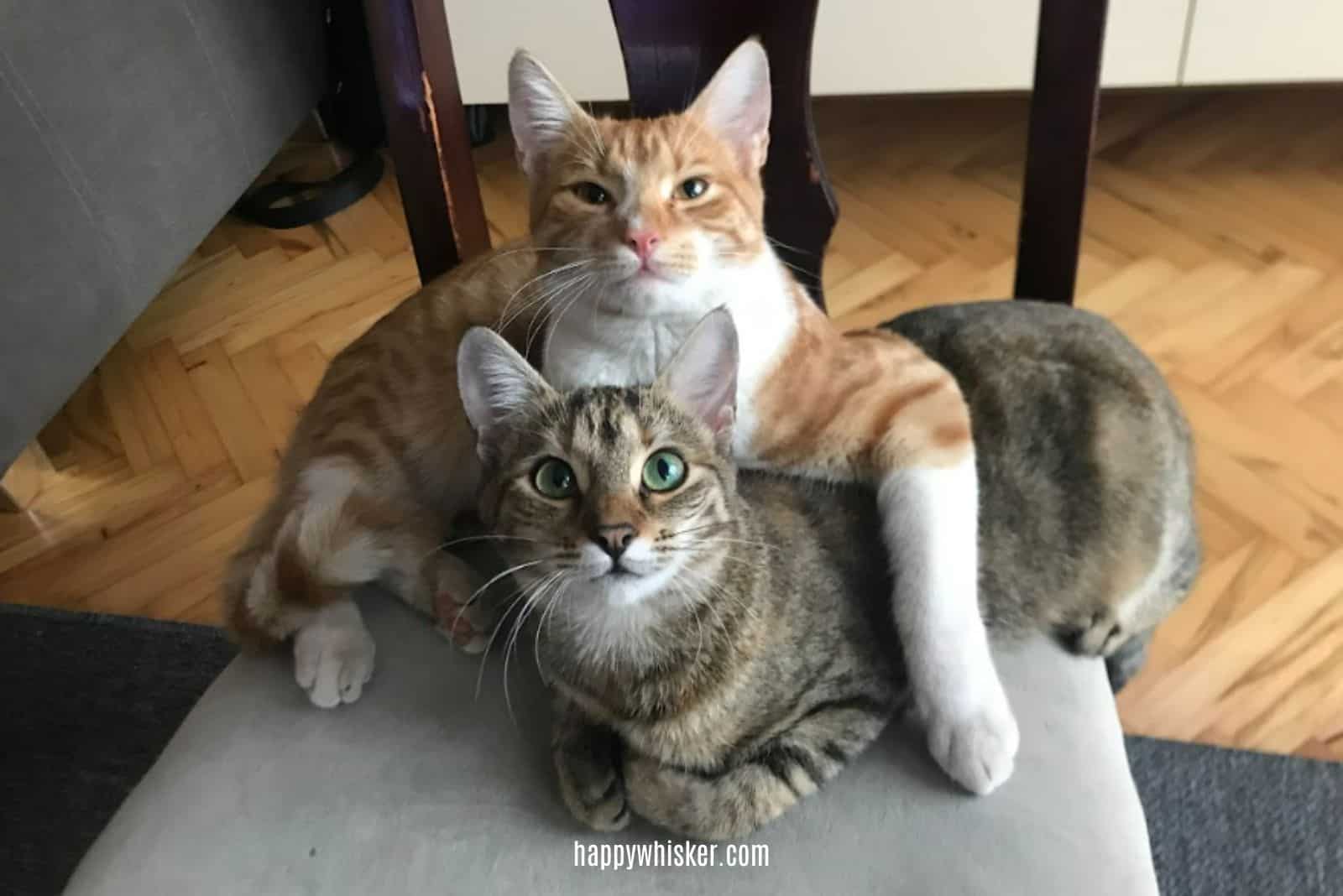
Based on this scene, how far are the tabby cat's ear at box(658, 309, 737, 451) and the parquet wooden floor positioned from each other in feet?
2.31

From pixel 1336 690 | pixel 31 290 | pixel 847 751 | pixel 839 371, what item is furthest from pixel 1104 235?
pixel 31 290

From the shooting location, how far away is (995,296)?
1.68 metres

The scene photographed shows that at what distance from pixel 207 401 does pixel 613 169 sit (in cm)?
114

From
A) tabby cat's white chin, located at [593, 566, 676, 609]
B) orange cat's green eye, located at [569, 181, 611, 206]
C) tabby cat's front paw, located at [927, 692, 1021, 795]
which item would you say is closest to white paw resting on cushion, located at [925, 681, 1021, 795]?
tabby cat's front paw, located at [927, 692, 1021, 795]

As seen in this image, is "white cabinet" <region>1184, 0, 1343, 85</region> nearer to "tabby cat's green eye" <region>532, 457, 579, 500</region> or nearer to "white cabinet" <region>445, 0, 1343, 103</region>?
"white cabinet" <region>445, 0, 1343, 103</region>

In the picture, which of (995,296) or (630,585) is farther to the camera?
(995,296)

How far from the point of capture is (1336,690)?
123cm

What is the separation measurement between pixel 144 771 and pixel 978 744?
1.00 meters

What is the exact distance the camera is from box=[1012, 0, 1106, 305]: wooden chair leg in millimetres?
818

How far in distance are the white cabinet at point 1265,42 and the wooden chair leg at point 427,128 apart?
120cm

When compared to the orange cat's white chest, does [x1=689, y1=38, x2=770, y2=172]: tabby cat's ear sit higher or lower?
higher

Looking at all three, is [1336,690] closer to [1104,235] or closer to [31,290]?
[1104,235]

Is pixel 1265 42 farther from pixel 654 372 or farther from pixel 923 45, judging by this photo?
pixel 654 372

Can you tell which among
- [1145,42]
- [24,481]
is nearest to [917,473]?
[1145,42]
